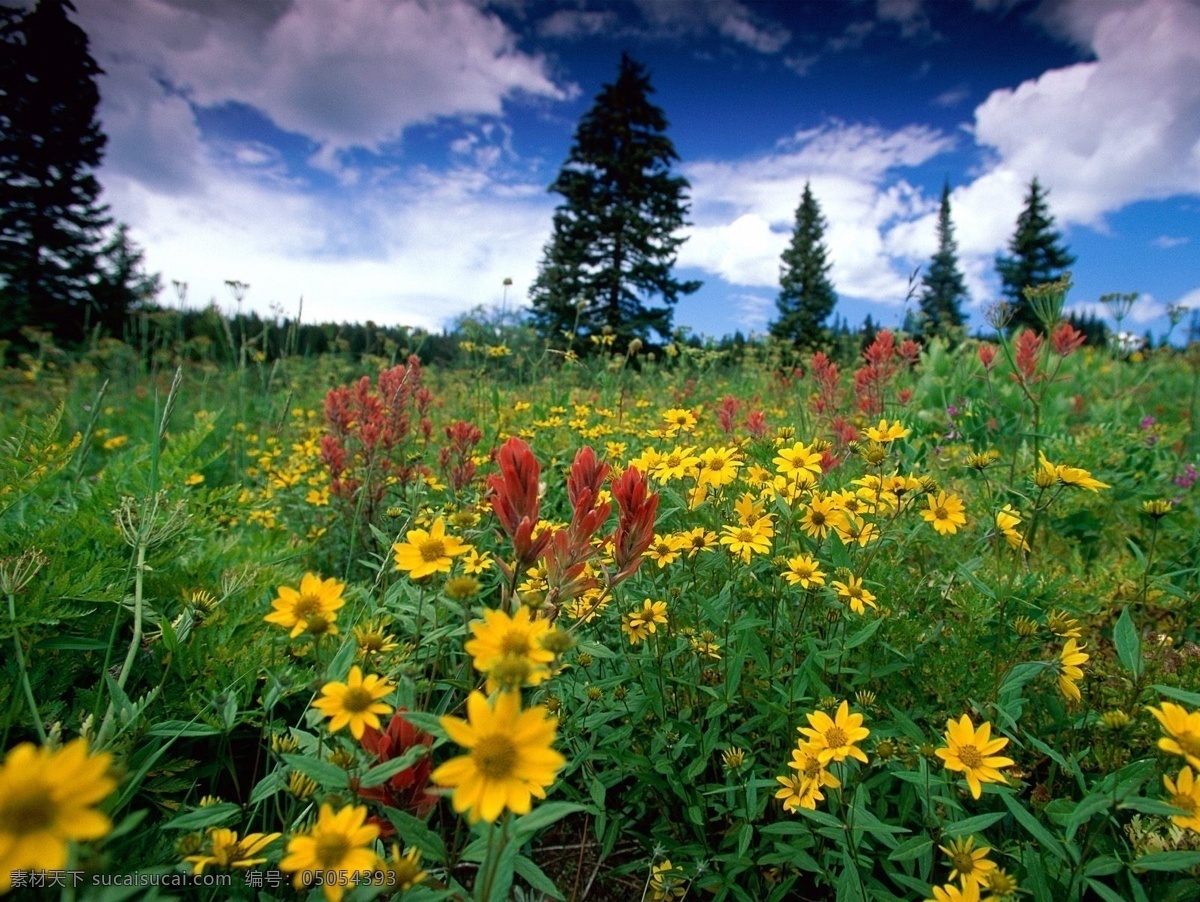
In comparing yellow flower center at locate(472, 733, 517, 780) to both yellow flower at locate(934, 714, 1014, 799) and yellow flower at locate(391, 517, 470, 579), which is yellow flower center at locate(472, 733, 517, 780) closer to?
yellow flower at locate(391, 517, 470, 579)

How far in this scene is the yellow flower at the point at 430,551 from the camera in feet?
3.19

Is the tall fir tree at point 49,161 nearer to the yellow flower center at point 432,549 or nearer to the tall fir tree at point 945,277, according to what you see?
the yellow flower center at point 432,549

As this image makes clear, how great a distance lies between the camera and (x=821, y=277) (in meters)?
34.5

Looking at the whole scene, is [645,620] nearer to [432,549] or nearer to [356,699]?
[432,549]

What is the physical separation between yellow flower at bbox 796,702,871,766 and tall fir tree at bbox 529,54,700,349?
20.3 meters

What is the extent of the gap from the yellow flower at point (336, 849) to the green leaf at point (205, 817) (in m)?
0.25

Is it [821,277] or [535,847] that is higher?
[821,277]

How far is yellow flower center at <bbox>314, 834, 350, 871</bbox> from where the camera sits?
682mm

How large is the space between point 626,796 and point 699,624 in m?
0.48

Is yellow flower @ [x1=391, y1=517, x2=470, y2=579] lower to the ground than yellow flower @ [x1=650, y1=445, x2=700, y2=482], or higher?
lower

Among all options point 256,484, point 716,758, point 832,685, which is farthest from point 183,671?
point 256,484

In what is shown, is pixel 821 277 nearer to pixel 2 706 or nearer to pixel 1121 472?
pixel 1121 472

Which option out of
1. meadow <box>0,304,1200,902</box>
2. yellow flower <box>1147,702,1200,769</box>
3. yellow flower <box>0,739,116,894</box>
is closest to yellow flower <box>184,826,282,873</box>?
meadow <box>0,304,1200,902</box>

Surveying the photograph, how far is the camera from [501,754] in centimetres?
65
